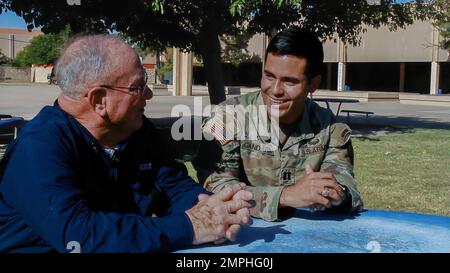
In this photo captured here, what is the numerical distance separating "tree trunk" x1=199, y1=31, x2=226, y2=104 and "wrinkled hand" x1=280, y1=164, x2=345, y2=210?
896cm

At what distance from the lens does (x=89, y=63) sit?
1.96m

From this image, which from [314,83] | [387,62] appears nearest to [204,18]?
[314,83]

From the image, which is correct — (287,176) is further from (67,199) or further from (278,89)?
(67,199)

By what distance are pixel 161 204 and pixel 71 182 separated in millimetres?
619

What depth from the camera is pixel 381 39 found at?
35.0m

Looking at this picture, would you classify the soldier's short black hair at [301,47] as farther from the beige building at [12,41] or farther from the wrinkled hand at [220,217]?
the beige building at [12,41]

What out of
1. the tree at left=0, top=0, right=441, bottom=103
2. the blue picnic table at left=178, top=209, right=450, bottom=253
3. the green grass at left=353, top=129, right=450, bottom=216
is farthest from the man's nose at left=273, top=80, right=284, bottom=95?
the tree at left=0, top=0, right=441, bottom=103

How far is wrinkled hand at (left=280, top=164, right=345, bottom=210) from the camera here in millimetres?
2305

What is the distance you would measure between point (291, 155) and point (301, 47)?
0.48 metres

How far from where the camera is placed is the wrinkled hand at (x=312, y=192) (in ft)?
7.56

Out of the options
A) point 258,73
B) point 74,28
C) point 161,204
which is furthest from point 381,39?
point 161,204

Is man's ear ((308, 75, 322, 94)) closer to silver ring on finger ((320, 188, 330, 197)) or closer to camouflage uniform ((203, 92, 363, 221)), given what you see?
camouflage uniform ((203, 92, 363, 221))

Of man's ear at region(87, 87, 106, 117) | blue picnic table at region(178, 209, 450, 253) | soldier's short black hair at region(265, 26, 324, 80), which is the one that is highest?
soldier's short black hair at region(265, 26, 324, 80)
